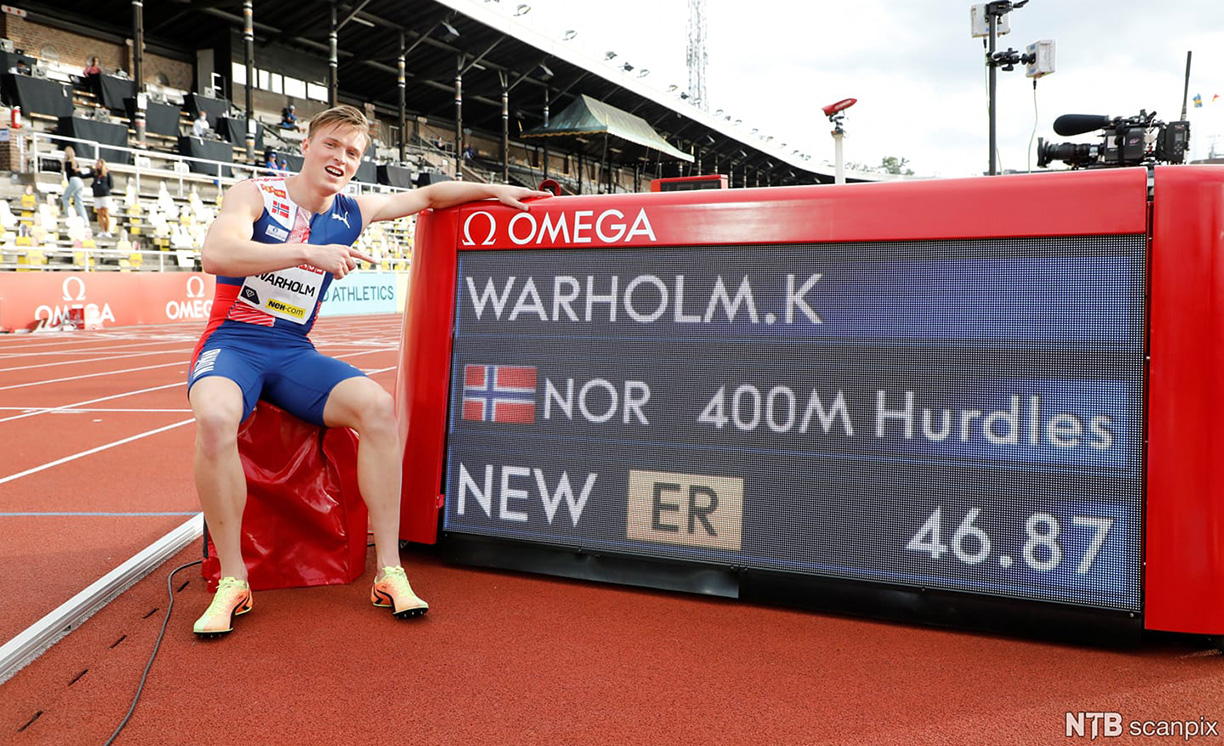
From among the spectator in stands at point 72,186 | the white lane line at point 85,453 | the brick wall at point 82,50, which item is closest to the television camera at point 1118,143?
the white lane line at point 85,453

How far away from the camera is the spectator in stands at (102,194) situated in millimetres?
17625

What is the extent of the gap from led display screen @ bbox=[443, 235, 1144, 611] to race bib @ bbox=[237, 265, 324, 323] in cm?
52

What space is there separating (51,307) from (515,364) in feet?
48.0

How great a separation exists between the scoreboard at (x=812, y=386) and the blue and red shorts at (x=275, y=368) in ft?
1.14

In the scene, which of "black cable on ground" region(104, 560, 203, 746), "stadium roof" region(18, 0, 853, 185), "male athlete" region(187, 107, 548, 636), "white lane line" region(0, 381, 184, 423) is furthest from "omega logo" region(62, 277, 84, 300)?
"stadium roof" region(18, 0, 853, 185)

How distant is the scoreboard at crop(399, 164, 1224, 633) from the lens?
A: 7.88ft

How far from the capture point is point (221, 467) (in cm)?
267

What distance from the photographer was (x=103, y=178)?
1769cm

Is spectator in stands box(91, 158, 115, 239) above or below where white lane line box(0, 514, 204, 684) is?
above

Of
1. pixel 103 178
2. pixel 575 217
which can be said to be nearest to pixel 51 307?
pixel 103 178

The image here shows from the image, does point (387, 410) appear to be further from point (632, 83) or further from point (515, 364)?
point (632, 83)

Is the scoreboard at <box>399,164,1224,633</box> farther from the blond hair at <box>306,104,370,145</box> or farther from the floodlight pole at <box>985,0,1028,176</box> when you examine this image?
the floodlight pole at <box>985,0,1028,176</box>

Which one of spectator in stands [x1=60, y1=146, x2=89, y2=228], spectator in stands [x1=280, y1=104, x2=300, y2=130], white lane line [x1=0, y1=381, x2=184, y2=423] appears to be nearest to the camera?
white lane line [x1=0, y1=381, x2=184, y2=423]

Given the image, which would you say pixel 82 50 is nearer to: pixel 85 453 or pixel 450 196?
pixel 85 453
